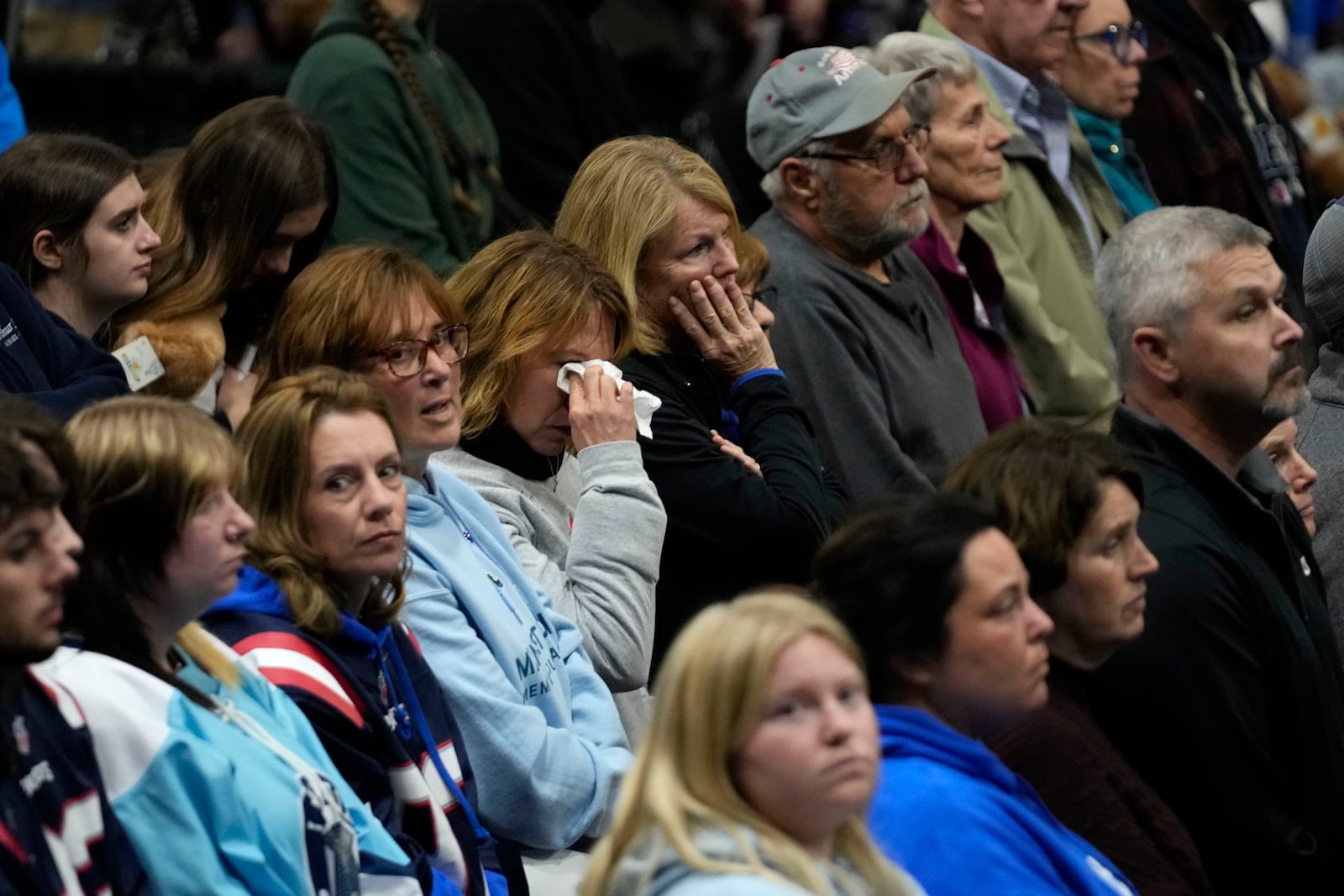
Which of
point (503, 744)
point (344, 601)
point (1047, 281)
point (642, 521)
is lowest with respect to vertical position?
point (1047, 281)

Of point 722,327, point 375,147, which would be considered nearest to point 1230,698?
point 722,327

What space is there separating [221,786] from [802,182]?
280 cm

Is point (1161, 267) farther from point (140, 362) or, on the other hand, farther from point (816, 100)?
point (140, 362)

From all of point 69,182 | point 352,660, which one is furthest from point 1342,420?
point 69,182

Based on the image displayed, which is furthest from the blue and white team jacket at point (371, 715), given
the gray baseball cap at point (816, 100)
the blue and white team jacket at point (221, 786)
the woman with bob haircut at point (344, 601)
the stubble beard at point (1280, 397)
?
the gray baseball cap at point (816, 100)

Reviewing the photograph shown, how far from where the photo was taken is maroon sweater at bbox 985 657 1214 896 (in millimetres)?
3232

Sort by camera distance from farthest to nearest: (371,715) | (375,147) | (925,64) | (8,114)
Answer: (925,64) → (375,147) → (8,114) → (371,715)

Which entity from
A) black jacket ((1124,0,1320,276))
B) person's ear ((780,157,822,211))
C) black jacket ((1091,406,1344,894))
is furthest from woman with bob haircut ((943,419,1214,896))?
black jacket ((1124,0,1320,276))

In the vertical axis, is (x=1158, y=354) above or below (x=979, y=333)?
above

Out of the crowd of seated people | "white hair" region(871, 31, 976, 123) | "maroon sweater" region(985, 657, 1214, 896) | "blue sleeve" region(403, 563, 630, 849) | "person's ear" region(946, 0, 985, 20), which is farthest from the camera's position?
"person's ear" region(946, 0, 985, 20)

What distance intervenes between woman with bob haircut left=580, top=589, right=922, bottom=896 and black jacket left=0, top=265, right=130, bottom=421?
5.10 feet

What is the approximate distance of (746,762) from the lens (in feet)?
8.11

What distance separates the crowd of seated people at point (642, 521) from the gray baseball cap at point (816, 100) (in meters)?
0.01

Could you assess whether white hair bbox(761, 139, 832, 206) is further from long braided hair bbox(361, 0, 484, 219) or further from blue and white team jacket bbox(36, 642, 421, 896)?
blue and white team jacket bbox(36, 642, 421, 896)
